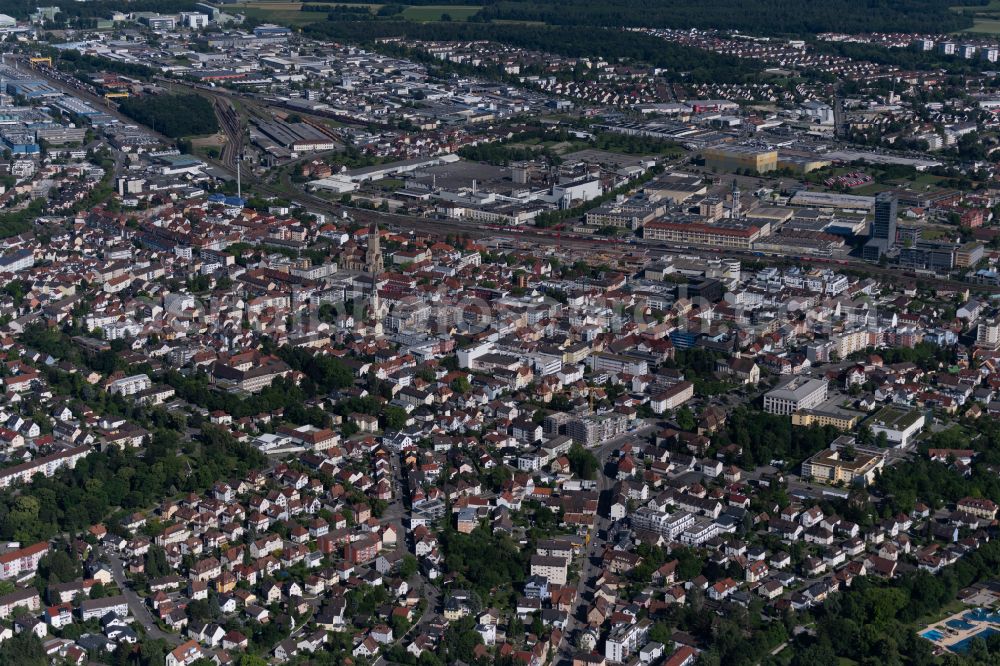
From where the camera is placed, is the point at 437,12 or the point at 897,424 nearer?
the point at 897,424

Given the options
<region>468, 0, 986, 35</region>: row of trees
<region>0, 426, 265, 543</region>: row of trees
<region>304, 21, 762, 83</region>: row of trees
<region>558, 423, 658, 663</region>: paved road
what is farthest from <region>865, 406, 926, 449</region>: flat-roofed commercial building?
<region>468, 0, 986, 35</region>: row of trees

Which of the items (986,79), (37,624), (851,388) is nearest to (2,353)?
(37,624)

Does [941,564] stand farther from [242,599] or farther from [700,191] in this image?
[700,191]

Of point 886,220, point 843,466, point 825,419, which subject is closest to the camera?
point 843,466

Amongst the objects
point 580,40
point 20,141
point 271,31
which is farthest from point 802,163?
point 271,31

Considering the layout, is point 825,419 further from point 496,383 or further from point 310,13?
point 310,13

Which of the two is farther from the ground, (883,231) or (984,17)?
(984,17)
